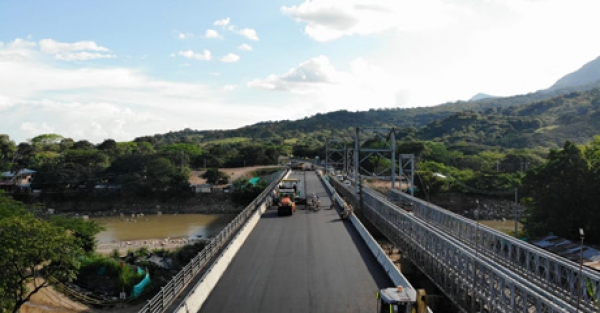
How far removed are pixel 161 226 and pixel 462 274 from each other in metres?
61.1

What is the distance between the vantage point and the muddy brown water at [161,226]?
206ft

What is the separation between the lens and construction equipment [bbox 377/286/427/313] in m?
11.3

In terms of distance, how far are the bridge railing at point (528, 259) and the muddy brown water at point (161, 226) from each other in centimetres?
3677

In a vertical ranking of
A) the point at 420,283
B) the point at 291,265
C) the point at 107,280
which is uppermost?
the point at 291,265

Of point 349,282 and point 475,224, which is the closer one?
point 349,282

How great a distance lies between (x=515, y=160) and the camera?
296ft

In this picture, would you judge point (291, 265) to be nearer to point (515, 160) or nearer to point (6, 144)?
point (515, 160)

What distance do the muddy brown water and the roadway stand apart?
122 ft

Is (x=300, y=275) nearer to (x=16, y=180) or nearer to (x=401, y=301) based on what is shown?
(x=401, y=301)

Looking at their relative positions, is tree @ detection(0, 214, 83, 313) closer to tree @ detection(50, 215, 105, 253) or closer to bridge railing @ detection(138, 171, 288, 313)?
bridge railing @ detection(138, 171, 288, 313)

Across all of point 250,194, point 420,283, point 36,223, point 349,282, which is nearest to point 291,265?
point 349,282

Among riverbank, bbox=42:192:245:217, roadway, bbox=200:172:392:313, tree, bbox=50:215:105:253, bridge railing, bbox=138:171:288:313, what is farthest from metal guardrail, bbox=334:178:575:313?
riverbank, bbox=42:192:245:217

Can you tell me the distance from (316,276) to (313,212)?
1855 centimetres

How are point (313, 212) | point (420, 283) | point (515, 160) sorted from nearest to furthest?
point (420, 283) < point (313, 212) < point (515, 160)
